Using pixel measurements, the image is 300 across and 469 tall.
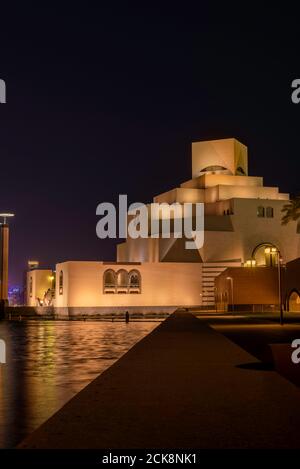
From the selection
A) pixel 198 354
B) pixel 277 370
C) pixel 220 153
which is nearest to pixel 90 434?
pixel 277 370

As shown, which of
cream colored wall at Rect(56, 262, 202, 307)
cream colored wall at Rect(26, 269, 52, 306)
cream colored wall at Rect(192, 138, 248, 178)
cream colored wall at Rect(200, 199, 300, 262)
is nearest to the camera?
cream colored wall at Rect(56, 262, 202, 307)

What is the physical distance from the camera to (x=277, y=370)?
39.5 ft

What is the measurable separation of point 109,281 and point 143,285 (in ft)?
12.9

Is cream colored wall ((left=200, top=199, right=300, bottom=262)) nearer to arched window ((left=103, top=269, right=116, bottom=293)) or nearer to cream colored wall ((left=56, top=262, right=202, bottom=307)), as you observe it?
cream colored wall ((left=56, top=262, right=202, bottom=307))

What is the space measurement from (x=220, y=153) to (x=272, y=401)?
7592cm

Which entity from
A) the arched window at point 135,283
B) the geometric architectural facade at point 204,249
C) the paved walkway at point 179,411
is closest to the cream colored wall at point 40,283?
the geometric architectural facade at point 204,249

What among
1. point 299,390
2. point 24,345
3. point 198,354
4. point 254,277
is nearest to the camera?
point 299,390

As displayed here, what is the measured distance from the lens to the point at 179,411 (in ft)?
24.6

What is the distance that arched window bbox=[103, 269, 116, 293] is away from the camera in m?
72.1

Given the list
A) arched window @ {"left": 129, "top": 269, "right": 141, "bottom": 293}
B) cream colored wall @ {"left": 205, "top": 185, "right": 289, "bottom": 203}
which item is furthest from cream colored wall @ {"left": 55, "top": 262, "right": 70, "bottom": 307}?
cream colored wall @ {"left": 205, "top": 185, "right": 289, "bottom": 203}

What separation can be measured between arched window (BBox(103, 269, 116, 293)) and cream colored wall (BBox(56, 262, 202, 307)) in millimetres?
456

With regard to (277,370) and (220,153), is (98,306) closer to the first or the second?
(220,153)

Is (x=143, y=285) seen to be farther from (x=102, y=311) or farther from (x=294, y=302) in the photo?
(x=294, y=302)

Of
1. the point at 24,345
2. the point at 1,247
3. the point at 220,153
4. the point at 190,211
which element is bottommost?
the point at 24,345
